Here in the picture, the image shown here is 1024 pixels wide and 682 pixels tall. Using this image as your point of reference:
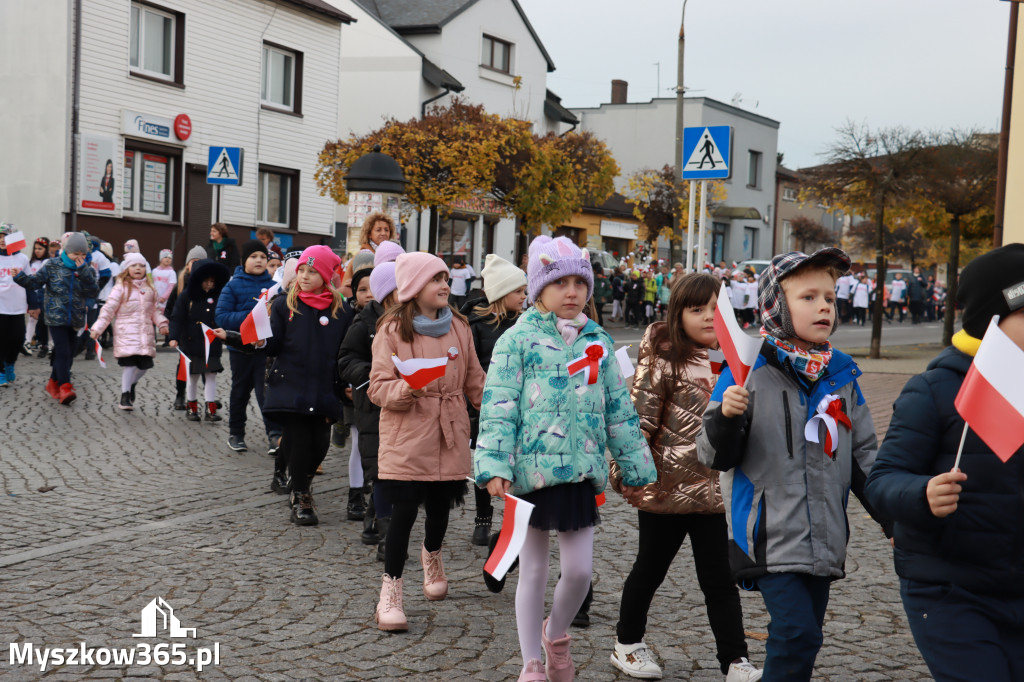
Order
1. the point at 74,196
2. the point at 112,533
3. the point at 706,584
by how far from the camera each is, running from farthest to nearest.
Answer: the point at 74,196
the point at 112,533
the point at 706,584

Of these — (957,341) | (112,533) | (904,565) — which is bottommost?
(112,533)

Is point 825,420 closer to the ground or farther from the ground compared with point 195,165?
closer to the ground

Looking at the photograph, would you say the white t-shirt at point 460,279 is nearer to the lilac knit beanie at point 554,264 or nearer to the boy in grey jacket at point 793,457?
the lilac knit beanie at point 554,264

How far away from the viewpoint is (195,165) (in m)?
25.3

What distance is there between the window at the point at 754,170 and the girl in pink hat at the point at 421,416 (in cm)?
5101

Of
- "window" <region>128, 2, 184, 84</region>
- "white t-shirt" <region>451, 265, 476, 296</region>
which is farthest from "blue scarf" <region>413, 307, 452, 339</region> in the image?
"window" <region>128, 2, 184, 84</region>

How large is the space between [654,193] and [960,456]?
3854 cm

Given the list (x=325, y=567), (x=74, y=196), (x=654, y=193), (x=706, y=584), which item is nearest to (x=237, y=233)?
(x=74, y=196)

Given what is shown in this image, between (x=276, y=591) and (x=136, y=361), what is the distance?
7034 mm

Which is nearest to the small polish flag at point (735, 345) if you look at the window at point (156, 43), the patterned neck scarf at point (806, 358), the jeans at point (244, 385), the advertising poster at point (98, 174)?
the patterned neck scarf at point (806, 358)

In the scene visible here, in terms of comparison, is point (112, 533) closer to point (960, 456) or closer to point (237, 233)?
point (960, 456)

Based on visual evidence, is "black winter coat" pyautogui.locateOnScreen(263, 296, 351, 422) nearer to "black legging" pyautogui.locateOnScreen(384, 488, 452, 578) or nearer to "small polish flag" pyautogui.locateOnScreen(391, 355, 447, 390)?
"black legging" pyautogui.locateOnScreen(384, 488, 452, 578)

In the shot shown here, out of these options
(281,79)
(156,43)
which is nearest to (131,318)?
(156,43)

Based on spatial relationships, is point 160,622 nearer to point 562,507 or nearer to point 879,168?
point 562,507
